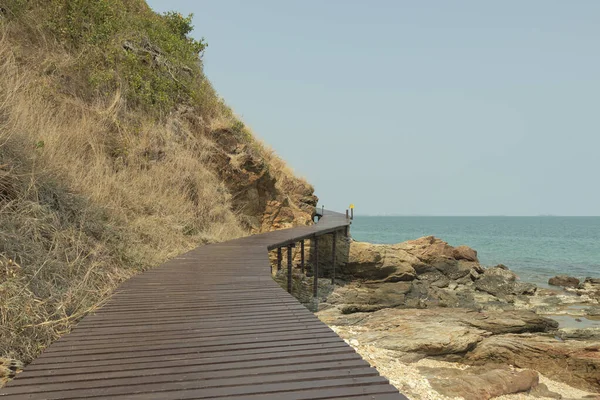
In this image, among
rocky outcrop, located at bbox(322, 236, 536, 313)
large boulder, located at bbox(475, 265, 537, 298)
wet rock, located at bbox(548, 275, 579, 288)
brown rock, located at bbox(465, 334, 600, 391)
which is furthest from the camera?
wet rock, located at bbox(548, 275, 579, 288)

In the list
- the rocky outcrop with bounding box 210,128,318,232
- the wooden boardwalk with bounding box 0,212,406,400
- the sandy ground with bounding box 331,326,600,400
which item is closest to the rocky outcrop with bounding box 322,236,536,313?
the rocky outcrop with bounding box 210,128,318,232

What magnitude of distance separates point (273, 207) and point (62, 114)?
874 centimetres

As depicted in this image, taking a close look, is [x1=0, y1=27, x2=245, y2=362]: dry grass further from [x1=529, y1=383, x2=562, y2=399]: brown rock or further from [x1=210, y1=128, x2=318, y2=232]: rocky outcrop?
[x1=529, y1=383, x2=562, y2=399]: brown rock

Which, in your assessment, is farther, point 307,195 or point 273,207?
point 307,195

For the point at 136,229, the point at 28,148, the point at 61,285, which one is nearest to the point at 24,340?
the point at 61,285

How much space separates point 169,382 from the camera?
2.57 meters

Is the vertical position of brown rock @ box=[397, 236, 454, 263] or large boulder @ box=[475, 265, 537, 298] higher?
brown rock @ box=[397, 236, 454, 263]

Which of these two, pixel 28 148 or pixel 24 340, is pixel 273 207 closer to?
pixel 28 148

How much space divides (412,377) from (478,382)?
37.5 inches

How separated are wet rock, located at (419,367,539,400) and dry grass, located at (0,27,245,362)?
16.2 feet

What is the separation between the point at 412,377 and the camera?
6.02 meters

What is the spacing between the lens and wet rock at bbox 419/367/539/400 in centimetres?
553

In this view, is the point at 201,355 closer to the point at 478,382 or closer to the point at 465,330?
the point at 478,382

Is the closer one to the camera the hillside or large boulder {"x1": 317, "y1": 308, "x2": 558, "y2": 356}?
the hillside
